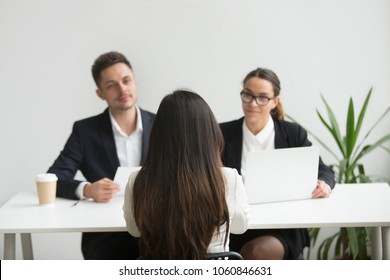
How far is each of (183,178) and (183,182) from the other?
0.04 feet

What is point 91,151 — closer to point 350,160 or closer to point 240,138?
point 240,138

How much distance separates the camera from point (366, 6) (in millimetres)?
2627

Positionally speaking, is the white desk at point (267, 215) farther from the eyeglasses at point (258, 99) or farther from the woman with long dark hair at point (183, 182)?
the eyeglasses at point (258, 99)

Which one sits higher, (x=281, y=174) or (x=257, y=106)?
(x=257, y=106)

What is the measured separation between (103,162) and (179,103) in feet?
3.11

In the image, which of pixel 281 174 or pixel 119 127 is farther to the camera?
pixel 119 127

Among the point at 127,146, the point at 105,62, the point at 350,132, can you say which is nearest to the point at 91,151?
Answer: the point at 127,146

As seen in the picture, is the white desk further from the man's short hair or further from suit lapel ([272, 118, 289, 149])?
the man's short hair

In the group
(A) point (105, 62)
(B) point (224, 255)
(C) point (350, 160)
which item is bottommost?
(B) point (224, 255)

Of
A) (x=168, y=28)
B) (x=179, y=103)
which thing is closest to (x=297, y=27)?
(x=168, y=28)

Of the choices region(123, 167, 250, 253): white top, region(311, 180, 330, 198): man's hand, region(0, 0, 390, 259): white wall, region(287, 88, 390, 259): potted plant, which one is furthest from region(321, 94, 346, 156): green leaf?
region(123, 167, 250, 253): white top

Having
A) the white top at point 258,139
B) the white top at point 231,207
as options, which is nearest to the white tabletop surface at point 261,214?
the white top at point 231,207

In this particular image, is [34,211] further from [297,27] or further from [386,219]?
[297,27]

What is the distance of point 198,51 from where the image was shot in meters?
2.66
